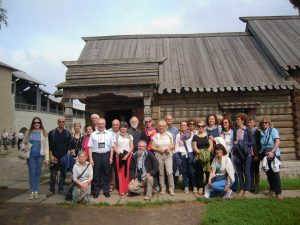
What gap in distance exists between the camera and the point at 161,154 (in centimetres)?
695

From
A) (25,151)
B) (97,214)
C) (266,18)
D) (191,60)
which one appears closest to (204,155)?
(97,214)

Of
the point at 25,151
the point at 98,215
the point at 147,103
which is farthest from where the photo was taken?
the point at 147,103

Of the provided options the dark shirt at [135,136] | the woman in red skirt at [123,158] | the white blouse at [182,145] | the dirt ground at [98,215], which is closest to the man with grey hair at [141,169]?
the woman in red skirt at [123,158]

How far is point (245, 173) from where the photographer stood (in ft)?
22.2

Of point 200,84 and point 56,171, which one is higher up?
point 200,84

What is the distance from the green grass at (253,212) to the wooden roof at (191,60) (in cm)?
560

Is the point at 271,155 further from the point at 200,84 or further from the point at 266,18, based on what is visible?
the point at 266,18

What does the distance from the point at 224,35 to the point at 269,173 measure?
411 inches

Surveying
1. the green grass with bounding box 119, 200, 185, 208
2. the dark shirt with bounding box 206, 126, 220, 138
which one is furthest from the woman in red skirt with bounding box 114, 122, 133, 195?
the dark shirt with bounding box 206, 126, 220, 138

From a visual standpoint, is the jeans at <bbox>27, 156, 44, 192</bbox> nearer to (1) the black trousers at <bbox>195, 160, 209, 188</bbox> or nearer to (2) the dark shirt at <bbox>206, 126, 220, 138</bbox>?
(1) the black trousers at <bbox>195, 160, 209, 188</bbox>

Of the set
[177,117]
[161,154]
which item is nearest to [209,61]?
[177,117]

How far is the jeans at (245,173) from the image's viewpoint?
672cm

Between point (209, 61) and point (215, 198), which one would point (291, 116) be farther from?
point (215, 198)

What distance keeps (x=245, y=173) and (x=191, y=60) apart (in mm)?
7560
